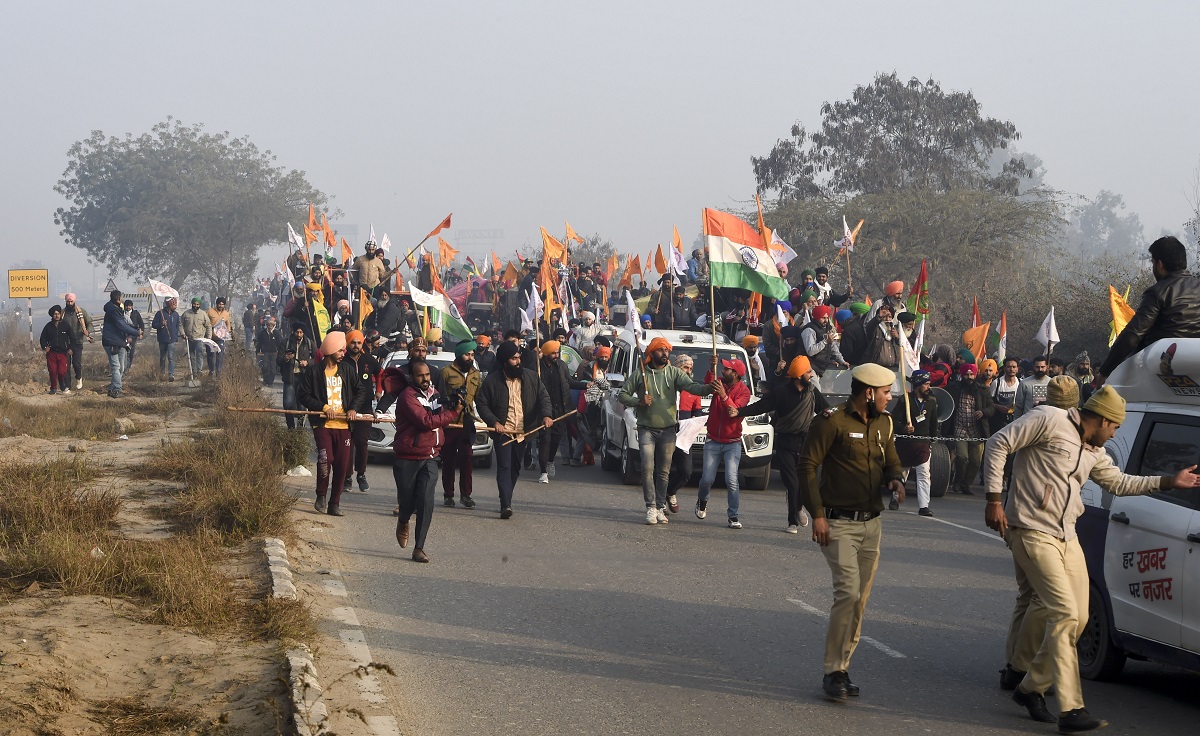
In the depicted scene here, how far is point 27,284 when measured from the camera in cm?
4325

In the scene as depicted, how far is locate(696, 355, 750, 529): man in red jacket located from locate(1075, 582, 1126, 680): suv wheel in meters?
5.98

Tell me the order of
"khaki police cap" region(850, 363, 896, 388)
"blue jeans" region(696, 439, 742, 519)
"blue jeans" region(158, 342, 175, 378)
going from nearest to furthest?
"khaki police cap" region(850, 363, 896, 388) → "blue jeans" region(696, 439, 742, 519) → "blue jeans" region(158, 342, 175, 378)

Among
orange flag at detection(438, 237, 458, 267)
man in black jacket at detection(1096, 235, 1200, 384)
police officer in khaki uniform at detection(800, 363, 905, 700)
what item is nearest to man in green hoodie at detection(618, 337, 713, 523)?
man in black jacket at detection(1096, 235, 1200, 384)

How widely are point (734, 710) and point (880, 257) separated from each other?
35696 mm

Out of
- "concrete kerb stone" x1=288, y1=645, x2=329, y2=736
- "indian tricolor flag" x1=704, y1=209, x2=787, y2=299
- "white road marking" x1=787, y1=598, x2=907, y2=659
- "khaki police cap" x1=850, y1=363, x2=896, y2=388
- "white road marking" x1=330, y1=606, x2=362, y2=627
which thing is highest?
"indian tricolor flag" x1=704, y1=209, x2=787, y2=299

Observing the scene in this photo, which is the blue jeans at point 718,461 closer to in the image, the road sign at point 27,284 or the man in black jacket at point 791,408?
the man in black jacket at point 791,408

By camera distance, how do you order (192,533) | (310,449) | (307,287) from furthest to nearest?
(307,287) → (310,449) → (192,533)

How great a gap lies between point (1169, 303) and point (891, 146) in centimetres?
4219

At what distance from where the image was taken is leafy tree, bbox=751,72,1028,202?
4806 centimetres

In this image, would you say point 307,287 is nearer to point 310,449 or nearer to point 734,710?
point 310,449

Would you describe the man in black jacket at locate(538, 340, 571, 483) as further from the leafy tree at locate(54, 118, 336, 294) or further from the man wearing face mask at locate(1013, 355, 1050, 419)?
the leafy tree at locate(54, 118, 336, 294)

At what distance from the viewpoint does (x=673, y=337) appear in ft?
59.9

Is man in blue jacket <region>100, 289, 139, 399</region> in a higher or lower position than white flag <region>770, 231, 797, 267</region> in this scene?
lower

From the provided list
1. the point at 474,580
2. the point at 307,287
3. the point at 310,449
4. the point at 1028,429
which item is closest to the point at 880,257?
the point at 307,287
